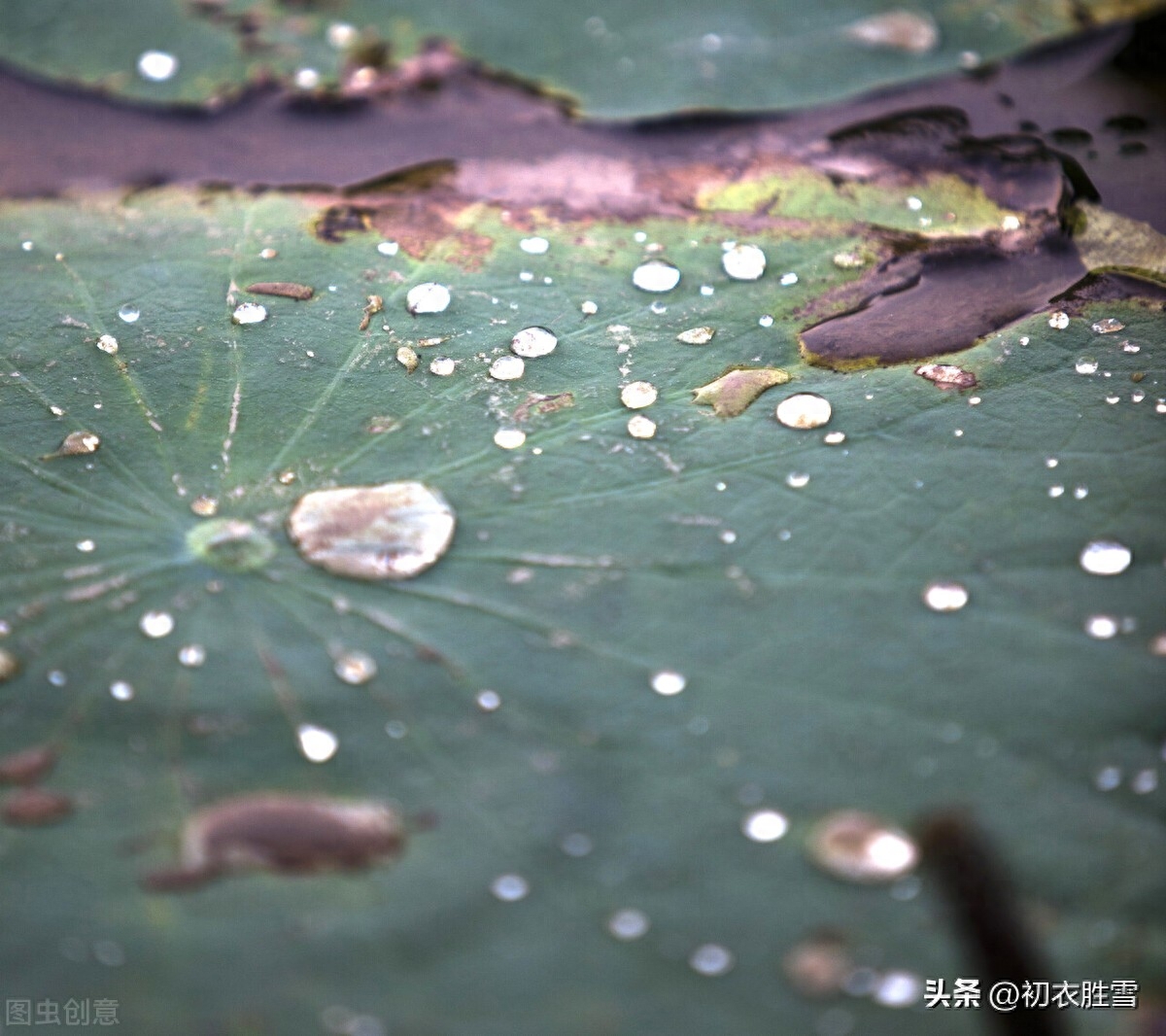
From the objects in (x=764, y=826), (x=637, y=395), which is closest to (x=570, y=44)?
(x=637, y=395)

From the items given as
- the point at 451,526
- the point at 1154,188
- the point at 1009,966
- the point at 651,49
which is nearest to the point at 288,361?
the point at 451,526

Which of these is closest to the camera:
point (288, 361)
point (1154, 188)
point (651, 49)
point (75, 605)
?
point (75, 605)

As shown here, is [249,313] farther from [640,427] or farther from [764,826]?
[764,826]

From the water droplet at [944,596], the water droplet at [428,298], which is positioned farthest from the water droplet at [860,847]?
the water droplet at [428,298]

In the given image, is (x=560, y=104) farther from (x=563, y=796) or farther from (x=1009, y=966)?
(x=1009, y=966)

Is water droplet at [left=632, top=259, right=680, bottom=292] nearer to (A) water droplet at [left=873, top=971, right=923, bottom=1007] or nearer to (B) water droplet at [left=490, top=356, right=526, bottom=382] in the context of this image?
(B) water droplet at [left=490, top=356, right=526, bottom=382]

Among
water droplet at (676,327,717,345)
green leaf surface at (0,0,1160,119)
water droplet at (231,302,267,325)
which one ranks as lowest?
water droplet at (676,327,717,345)

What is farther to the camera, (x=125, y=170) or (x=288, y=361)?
(x=125, y=170)

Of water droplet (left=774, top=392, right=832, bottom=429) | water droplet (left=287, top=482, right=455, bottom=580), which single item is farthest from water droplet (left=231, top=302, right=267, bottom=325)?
water droplet (left=774, top=392, right=832, bottom=429)
